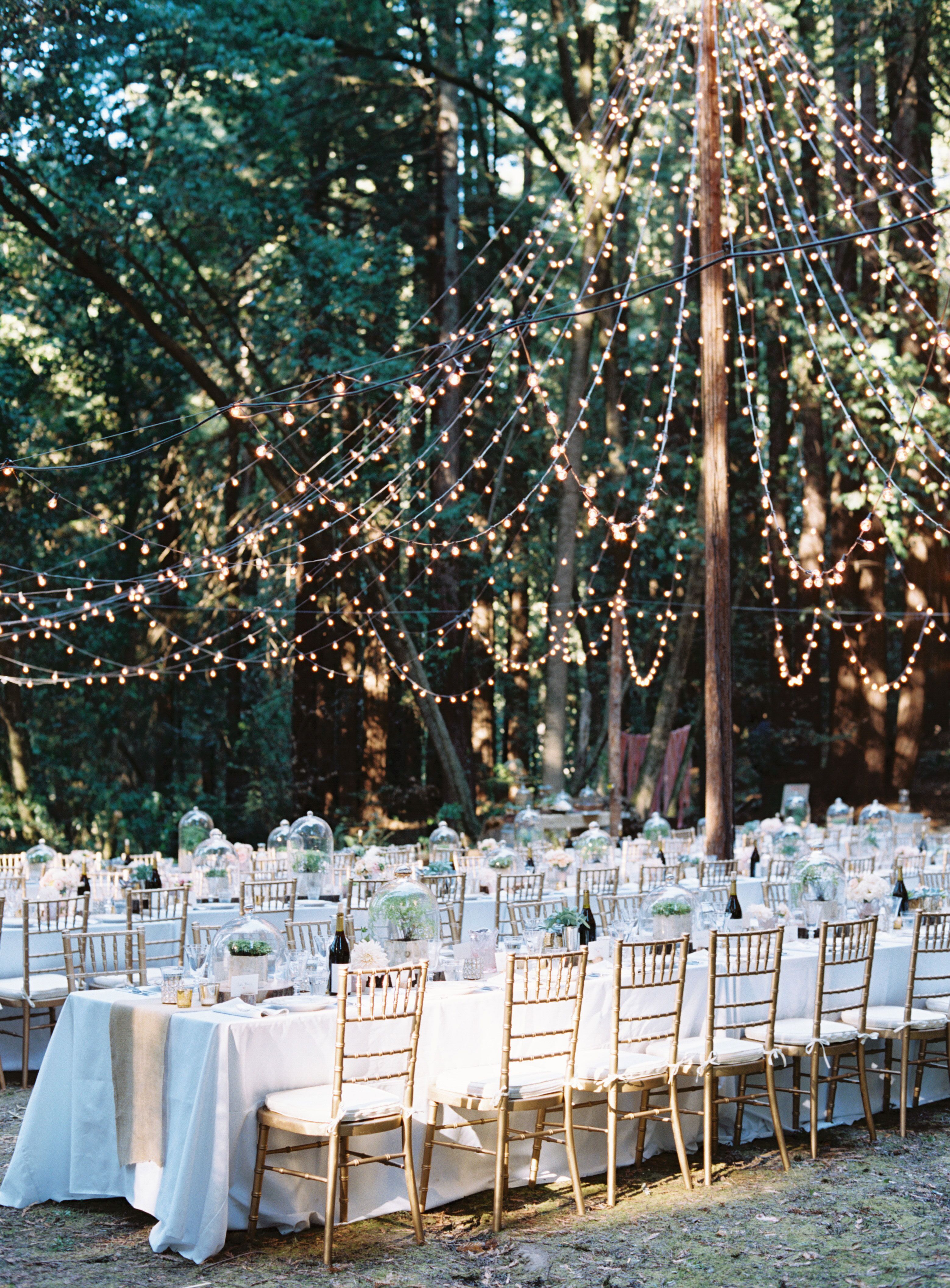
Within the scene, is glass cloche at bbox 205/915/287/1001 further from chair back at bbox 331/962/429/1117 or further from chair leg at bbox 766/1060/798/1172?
chair leg at bbox 766/1060/798/1172

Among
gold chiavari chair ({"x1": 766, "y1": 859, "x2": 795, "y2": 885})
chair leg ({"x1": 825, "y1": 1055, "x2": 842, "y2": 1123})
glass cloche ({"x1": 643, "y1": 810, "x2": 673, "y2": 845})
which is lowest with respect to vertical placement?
chair leg ({"x1": 825, "y1": 1055, "x2": 842, "y2": 1123})

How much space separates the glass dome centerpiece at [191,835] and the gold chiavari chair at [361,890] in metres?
1.34

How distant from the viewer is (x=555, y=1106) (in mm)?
5988

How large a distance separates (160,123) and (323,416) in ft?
12.6

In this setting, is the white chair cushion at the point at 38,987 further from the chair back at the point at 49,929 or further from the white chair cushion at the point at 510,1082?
the white chair cushion at the point at 510,1082

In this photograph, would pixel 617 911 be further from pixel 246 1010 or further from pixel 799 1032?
pixel 246 1010

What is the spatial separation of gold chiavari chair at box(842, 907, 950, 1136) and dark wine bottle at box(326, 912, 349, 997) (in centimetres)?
255

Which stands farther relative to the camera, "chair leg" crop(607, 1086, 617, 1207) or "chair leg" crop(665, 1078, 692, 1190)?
"chair leg" crop(665, 1078, 692, 1190)

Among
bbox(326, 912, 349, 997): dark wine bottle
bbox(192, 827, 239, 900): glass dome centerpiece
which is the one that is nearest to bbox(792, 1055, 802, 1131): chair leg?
bbox(326, 912, 349, 997): dark wine bottle

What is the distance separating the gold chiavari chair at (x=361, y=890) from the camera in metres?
9.04

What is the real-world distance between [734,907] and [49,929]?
12.6 feet

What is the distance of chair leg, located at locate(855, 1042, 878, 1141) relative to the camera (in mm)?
6781

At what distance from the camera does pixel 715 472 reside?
1134cm

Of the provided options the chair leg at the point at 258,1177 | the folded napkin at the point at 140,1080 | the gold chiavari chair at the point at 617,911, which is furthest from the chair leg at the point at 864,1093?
the folded napkin at the point at 140,1080
